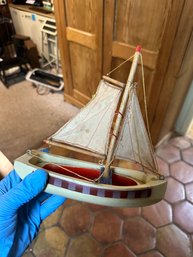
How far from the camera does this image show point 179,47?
3.32 ft

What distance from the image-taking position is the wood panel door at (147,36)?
0.97 meters

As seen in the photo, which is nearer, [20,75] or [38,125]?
[38,125]

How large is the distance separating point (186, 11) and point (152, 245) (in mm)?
1288

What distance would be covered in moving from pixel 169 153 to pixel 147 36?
1000 mm

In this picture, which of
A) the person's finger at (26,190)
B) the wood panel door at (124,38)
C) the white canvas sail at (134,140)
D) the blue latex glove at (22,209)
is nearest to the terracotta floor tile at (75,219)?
the blue latex glove at (22,209)

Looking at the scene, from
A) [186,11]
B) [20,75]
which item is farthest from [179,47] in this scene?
[20,75]

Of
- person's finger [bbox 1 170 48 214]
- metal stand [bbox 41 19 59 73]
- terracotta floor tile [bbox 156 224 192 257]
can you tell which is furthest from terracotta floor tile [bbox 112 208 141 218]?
metal stand [bbox 41 19 59 73]

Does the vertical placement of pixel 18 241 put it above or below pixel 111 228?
above

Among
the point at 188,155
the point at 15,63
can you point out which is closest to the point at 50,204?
the point at 188,155

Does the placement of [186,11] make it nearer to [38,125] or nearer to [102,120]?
[102,120]

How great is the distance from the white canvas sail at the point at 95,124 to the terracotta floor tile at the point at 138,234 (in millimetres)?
701

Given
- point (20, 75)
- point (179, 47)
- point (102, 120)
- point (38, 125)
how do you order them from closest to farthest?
point (102, 120), point (179, 47), point (38, 125), point (20, 75)

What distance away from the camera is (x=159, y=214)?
126cm

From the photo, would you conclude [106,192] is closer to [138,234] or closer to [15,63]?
[138,234]
